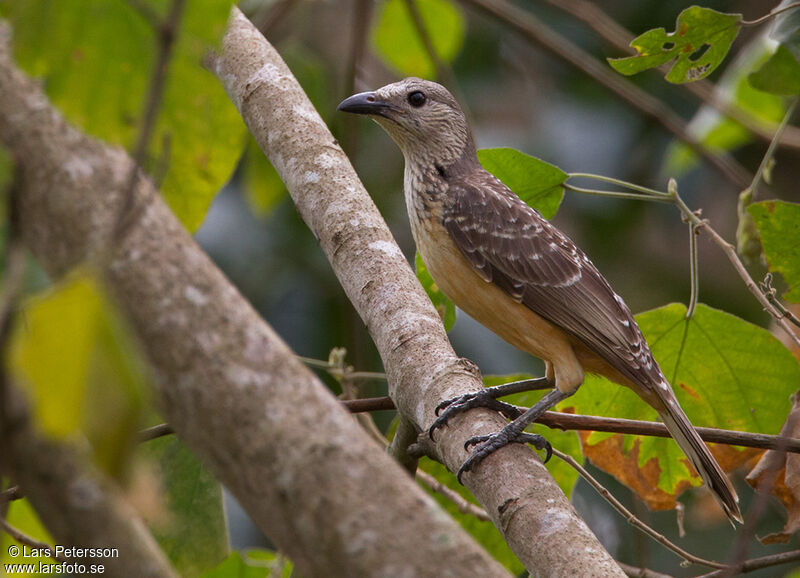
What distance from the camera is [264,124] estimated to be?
362 centimetres

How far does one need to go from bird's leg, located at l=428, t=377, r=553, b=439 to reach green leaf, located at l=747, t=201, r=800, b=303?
0.95 m

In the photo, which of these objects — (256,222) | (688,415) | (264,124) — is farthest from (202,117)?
(256,222)

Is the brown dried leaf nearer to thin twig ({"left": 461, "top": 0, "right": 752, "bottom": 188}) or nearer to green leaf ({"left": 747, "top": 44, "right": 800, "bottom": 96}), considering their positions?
green leaf ({"left": 747, "top": 44, "right": 800, "bottom": 96})

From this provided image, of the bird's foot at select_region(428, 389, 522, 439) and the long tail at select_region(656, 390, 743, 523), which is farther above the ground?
the bird's foot at select_region(428, 389, 522, 439)

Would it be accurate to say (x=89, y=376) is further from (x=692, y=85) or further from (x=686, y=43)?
(x=692, y=85)

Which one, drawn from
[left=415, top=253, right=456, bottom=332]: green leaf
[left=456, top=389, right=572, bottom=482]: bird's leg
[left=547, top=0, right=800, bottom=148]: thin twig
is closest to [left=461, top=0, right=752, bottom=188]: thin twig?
[left=547, top=0, right=800, bottom=148]: thin twig

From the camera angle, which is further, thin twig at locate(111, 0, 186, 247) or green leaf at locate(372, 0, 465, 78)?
green leaf at locate(372, 0, 465, 78)

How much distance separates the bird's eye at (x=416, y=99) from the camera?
14.4ft

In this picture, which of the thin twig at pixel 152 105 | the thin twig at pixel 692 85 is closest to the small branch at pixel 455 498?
the thin twig at pixel 152 105

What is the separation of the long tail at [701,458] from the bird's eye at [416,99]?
6.05ft

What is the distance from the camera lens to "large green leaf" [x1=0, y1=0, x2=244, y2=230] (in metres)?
1.55

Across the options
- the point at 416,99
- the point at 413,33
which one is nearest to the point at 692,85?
the point at 413,33

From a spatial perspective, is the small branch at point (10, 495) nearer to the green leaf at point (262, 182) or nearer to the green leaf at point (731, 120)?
the green leaf at point (262, 182)

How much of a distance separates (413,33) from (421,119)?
1284mm
